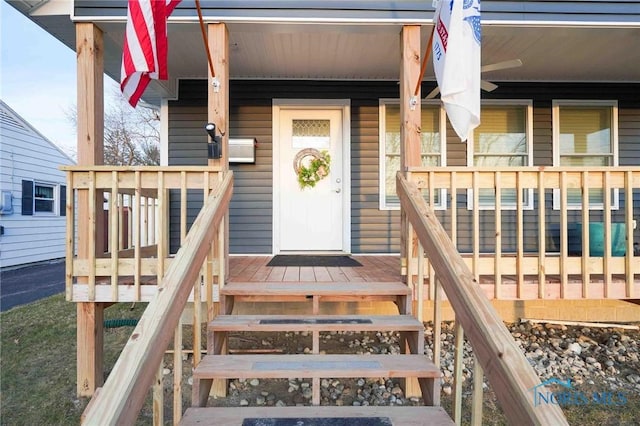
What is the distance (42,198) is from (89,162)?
809cm

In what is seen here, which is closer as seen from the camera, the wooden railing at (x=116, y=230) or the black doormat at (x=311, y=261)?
the wooden railing at (x=116, y=230)

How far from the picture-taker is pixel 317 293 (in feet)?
7.91

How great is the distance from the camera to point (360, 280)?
271 centimetres

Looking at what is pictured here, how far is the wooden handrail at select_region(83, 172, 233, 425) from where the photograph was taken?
1093 mm

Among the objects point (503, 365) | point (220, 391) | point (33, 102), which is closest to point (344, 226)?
point (220, 391)

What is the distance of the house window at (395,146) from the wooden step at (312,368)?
112 inches

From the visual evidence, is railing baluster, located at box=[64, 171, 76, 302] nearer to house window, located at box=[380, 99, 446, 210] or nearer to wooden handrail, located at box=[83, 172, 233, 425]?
wooden handrail, located at box=[83, 172, 233, 425]

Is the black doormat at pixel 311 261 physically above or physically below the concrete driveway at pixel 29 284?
above

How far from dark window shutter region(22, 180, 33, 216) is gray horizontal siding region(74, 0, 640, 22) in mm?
7491

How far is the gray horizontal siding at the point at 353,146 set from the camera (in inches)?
178

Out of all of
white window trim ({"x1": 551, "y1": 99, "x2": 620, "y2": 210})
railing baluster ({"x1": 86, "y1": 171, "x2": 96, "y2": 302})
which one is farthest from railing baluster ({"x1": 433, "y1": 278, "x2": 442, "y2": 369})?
→ white window trim ({"x1": 551, "y1": 99, "x2": 620, "y2": 210})

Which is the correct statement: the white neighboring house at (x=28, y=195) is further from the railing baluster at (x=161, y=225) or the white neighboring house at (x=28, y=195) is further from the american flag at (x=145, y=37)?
the american flag at (x=145, y=37)

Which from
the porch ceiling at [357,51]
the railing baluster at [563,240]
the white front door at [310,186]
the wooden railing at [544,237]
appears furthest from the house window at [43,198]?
the railing baluster at [563,240]

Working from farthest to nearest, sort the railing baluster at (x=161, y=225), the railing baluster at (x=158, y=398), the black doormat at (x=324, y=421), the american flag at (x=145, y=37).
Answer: the railing baluster at (x=161, y=225), the american flag at (x=145, y=37), the black doormat at (x=324, y=421), the railing baluster at (x=158, y=398)
